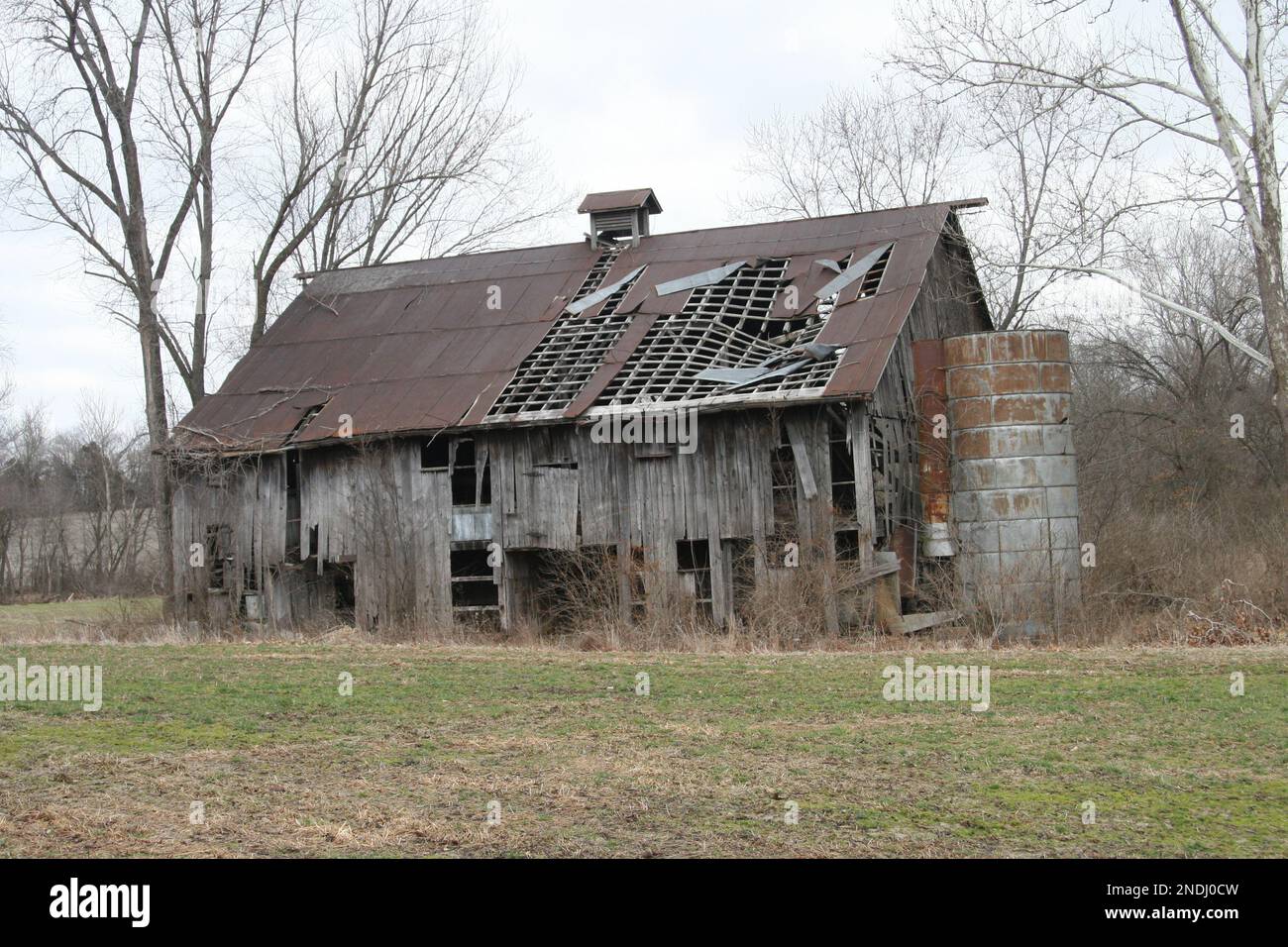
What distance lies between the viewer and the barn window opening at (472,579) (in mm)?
22969

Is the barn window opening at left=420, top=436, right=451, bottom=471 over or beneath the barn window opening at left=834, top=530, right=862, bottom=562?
over

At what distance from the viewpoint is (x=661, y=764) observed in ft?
31.7

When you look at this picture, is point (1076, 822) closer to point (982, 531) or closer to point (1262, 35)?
point (982, 531)

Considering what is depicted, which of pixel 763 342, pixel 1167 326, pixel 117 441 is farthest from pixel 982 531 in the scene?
pixel 117 441

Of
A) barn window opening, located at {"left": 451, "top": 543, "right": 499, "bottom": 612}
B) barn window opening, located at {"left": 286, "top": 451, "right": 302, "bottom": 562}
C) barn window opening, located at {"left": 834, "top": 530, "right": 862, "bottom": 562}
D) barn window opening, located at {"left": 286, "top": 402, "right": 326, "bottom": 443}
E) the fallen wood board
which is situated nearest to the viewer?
the fallen wood board

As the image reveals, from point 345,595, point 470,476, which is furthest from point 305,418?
point 345,595

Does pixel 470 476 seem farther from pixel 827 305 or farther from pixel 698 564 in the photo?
pixel 827 305

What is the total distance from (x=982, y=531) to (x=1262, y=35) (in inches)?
→ 313

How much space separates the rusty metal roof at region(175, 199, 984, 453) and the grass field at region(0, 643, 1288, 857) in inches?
330

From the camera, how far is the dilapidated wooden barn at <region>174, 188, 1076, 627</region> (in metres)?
21.0

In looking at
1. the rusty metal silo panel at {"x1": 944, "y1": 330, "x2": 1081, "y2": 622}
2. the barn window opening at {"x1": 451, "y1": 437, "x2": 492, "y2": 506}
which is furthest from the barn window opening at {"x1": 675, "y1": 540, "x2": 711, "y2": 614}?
the rusty metal silo panel at {"x1": 944, "y1": 330, "x2": 1081, "y2": 622}

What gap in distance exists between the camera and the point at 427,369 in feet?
80.4

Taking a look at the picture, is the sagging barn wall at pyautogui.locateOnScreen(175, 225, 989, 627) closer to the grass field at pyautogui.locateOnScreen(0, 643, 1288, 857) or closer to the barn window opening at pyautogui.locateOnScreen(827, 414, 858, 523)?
the barn window opening at pyautogui.locateOnScreen(827, 414, 858, 523)
